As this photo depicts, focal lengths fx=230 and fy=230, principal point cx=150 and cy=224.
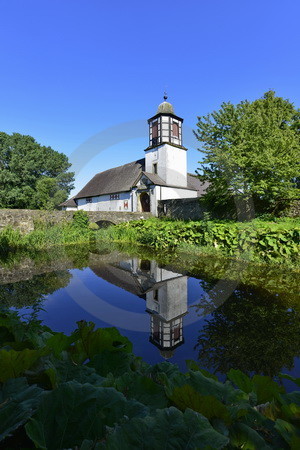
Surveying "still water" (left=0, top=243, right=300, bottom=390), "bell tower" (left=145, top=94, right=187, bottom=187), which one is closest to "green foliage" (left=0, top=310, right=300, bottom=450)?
"still water" (left=0, top=243, right=300, bottom=390)

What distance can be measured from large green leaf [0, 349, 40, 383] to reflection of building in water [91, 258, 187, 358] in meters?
2.49

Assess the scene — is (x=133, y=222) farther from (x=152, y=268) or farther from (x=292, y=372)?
(x=292, y=372)

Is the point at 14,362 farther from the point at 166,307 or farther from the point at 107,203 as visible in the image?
the point at 107,203

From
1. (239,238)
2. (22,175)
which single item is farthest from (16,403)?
(22,175)

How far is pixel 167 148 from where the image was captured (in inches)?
914

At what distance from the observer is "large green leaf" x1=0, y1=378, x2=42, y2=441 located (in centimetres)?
51

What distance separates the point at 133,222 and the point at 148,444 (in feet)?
56.4

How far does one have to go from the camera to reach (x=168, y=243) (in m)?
12.5

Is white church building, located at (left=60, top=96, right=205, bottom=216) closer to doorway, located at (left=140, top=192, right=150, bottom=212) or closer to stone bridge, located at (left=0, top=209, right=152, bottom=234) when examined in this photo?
doorway, located at (left=140, top=192, right=150, bottom=212)

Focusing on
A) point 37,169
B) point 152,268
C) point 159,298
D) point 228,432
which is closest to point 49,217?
point 152,268

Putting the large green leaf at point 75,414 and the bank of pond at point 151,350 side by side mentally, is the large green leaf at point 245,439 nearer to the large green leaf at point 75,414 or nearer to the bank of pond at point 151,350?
the bank of pond at point 151,350

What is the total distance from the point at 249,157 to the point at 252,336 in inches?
373

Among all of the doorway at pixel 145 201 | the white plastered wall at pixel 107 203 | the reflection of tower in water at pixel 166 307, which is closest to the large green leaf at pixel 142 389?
the reflection of tower in water at pixel 166 307

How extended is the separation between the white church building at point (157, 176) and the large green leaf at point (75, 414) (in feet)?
68.4
